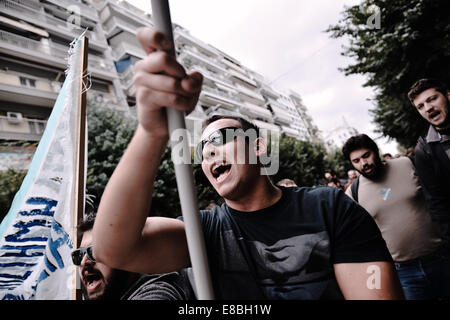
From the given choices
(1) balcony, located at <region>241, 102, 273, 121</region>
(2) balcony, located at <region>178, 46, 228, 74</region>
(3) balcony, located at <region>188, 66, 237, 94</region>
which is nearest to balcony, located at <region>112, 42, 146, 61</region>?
(2) balcony, located at <region>178, 46, 228, 74</region>

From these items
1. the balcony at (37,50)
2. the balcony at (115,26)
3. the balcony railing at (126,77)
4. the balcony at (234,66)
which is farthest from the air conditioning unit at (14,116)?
the balcony at (234,66)

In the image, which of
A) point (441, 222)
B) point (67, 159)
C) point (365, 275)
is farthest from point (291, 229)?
point (67, 159)

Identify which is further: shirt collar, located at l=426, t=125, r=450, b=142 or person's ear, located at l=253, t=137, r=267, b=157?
shirt collar, located at l=426, t=125, r=450, b=142

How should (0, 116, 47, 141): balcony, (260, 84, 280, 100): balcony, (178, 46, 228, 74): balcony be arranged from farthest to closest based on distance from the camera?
(260, 84, 280, 100): balcony
(178, 46, 228, 74): balcony
(0, 116, 47, 141): balcony

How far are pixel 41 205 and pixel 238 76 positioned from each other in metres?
41.0

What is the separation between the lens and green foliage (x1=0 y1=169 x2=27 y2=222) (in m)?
5.91

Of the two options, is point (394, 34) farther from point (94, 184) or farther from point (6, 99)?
point (6, 99)

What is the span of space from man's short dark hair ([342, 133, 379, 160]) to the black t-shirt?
199 centimetres

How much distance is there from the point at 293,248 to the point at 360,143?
2.30m

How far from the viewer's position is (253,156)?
53.0 inches

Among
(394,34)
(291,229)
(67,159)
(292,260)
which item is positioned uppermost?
(394,34)

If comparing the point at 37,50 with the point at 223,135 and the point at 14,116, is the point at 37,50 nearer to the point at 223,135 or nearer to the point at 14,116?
the point at 14,116

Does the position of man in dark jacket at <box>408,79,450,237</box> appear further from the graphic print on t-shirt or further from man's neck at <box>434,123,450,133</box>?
the graphic print on t-shirt

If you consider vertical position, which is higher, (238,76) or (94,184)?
(238,76)
